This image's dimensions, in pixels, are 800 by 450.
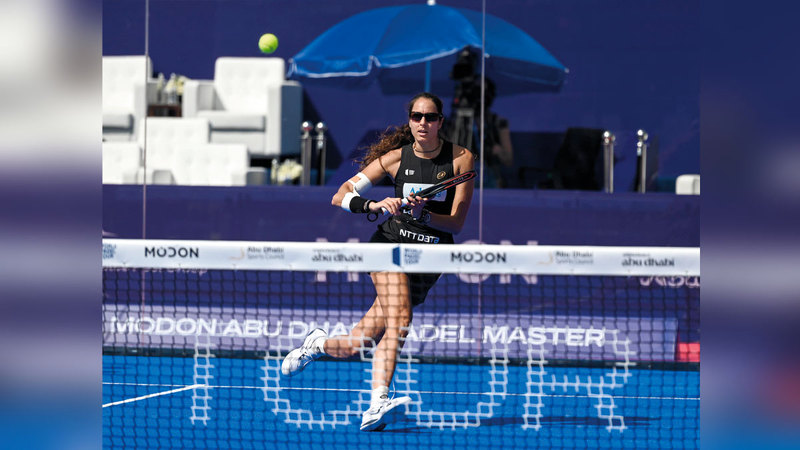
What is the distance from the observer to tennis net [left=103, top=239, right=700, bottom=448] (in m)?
4.77

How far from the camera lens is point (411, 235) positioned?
5.51 metres

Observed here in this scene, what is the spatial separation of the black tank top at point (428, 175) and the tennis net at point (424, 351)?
509 mm

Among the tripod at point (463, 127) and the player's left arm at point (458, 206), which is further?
the tripod at point (463, 127)

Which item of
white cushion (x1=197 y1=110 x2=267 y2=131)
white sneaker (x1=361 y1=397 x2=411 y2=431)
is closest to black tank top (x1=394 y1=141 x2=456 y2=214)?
white sneaker (x1=361 y1=397 x2=411 y2=431)

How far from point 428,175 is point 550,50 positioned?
11.1 feet

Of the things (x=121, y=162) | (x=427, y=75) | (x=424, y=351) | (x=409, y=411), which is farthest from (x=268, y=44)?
(x=409, y=411)

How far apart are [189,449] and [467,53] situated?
4.57m

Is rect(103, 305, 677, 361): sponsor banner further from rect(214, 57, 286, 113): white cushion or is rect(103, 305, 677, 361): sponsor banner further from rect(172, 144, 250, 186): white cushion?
rect(214, 57, 286, 113): white cushion

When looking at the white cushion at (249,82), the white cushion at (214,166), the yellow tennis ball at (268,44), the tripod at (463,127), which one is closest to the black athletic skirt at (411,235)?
the tripod at (463,127)

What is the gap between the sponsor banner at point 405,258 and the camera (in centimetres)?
462

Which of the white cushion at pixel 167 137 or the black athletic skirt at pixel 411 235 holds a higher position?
the white cushion at pixel 167 137

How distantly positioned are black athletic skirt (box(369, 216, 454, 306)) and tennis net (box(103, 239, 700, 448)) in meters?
0.28

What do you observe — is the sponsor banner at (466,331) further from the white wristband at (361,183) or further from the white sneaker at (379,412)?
the white sneaker at (379,412)

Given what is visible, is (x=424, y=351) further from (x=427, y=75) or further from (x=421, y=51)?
(x=421, y=51)
